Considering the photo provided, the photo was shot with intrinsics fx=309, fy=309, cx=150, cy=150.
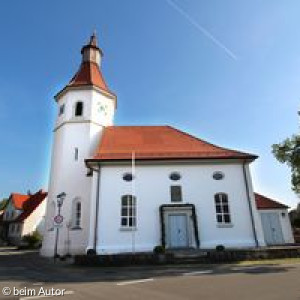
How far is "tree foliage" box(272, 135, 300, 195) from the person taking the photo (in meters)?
20.2

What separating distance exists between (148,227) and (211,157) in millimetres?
6335

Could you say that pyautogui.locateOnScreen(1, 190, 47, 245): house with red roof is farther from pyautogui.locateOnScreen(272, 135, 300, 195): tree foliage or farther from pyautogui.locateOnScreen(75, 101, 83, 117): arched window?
pyautogui.locateOnScreen(272, 135, 300, 195): tree foliage

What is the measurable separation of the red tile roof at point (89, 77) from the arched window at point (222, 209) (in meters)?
14.1

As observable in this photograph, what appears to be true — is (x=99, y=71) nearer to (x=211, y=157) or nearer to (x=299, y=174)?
(x=211, y=157)

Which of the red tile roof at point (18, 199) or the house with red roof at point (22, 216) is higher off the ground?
the red tile roof at point (18, 199)

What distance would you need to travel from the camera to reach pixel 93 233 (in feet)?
63.4

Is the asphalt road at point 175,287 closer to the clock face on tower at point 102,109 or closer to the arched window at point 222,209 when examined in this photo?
the arched window at point 222,209

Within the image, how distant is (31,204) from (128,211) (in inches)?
1377

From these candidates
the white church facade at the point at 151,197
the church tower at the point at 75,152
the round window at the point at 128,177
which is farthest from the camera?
the church tower at the point at 75,152

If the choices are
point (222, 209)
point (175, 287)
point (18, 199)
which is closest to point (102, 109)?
point (222, 209)

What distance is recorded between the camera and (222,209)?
66.5ft

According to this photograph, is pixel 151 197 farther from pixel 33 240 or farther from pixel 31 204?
pixel 31 204

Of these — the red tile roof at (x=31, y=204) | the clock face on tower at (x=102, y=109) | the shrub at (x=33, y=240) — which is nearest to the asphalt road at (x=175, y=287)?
the clock face on tower at (x=102, y=109)

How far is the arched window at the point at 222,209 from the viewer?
65.9ft
